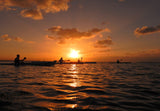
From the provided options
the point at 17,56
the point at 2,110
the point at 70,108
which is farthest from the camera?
the point at 17,56


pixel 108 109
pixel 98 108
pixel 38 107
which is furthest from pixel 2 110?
pixel 108 109

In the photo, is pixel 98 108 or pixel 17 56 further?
pixel 17 56

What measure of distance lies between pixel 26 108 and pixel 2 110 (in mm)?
1051

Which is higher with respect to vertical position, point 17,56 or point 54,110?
point 17,56

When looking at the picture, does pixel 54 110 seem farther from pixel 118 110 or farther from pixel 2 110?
pixel 118 110

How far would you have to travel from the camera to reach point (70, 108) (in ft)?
17.0

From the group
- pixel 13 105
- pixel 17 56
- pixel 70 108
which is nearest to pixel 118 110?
pixel 70 108

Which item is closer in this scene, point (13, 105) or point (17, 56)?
point (13, 105)

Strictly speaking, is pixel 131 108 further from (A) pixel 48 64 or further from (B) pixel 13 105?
(A) pixel 48 64

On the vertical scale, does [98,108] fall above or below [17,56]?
below

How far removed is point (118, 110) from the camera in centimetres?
512

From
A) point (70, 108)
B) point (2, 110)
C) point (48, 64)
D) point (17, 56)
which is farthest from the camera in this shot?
point (48, 64)

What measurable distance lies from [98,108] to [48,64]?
5879cm

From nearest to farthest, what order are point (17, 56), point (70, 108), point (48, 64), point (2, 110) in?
1. point (2, 110)
2. point (70, 108)
3. point (17, 56)
4. point (48, 64)
